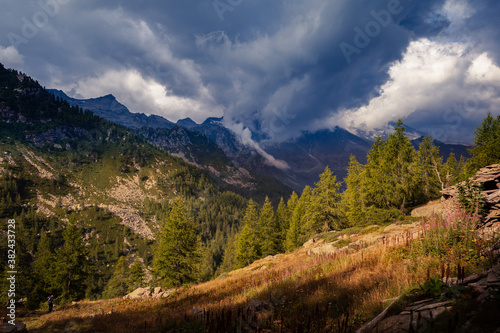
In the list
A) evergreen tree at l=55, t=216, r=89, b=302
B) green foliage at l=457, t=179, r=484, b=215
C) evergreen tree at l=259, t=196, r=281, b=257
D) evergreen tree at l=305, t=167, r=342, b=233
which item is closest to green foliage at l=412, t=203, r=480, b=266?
green foliage at l=457, t=179, r=484, b=215

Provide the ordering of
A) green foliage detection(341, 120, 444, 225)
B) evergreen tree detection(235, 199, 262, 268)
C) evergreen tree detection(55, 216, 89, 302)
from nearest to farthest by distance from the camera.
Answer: green foliage detection(341, 120, 444, 225)
evergreen tree detection(55, 216, 89, 302)
evergreen tree detection(235, 199, 262, 268)

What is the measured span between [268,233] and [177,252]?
21176mm

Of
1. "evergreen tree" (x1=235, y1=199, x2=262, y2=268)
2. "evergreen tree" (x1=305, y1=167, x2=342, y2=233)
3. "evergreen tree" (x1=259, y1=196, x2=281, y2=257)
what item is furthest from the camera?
"evergreen tree" (x1=259, y1=196, x2=281, y2=257)

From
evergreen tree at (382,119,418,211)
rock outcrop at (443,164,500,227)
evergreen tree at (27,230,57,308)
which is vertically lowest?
evergreen tree at (27,230,57,308)

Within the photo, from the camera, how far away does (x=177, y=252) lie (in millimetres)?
27188

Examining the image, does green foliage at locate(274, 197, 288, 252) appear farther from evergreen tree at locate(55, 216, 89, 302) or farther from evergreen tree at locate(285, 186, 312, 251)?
evergreen tree at locate(55, 216, 89, 302)

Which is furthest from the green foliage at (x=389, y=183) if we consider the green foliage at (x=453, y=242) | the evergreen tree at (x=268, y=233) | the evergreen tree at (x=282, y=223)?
the green foliage at (x=453, y=242)

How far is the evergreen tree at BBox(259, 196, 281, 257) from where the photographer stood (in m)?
42.6

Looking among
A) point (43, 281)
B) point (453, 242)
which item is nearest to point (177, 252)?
point (43, 281)

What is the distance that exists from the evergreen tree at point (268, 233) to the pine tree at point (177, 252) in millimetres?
17446

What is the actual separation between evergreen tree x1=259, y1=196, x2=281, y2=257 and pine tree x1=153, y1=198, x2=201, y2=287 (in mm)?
17446

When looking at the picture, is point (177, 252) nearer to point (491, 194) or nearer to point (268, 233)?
point (268, 233)

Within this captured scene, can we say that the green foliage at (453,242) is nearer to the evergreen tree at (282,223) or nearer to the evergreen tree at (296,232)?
the evergreen tree at (296,232)

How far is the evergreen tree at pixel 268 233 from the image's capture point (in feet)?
140
